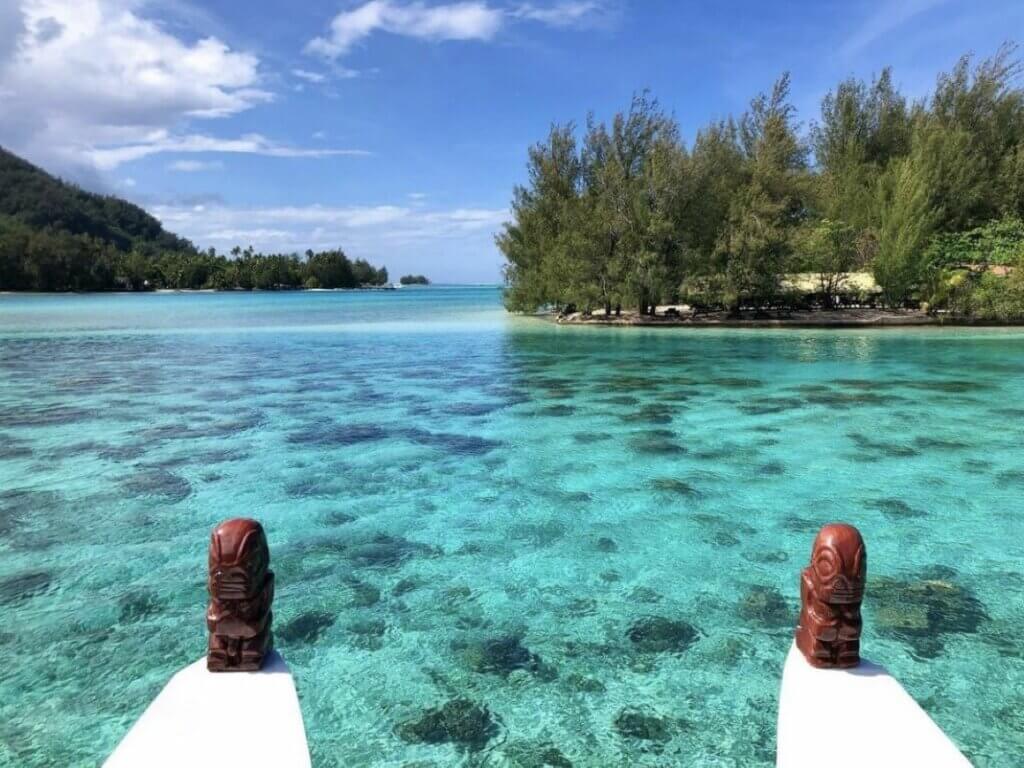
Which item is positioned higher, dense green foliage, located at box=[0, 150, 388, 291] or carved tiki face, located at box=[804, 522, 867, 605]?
dense green foliage, located at box=[0, 150, 388, 291]

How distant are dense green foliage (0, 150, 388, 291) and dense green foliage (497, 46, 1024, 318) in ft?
334

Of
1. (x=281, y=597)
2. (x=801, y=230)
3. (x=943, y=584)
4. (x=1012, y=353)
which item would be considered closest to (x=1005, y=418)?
(x=943, y=584)

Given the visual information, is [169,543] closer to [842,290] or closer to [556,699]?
[556,699]

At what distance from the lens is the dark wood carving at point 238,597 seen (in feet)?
8.10

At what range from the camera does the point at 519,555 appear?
20.2 ft

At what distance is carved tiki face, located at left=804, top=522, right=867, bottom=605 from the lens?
242cm

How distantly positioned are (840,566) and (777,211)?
3230 centimetres

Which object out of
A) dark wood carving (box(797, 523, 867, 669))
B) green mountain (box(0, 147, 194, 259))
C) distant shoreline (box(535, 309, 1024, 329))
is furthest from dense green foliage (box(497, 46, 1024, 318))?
green mountain (box(0, 147, 194, 259))

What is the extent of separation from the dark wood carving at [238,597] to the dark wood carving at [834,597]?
2.12 meters

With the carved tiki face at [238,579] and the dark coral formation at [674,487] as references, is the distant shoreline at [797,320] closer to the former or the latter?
the dark coral formation at [674,487]

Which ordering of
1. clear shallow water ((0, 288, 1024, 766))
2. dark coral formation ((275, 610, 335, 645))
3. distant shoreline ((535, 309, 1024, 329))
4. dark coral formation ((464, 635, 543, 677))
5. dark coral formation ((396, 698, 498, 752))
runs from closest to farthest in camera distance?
dark coral formation ((396, 698, 498, 752)) < clear shallow water ((0, 288, 1024, 766)) < dark coral formation ((464, 635, 543, 677)) < dark coral formation ((275, 610, 335, 645)) < distant shoreline ((535, 309, 1024, 329))

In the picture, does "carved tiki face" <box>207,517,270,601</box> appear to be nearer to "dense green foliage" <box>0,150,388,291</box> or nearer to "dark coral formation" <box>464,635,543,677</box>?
"dark coral formation" <box>464,635,543,677</box>

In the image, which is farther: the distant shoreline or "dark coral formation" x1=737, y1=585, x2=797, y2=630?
the distant shoreline

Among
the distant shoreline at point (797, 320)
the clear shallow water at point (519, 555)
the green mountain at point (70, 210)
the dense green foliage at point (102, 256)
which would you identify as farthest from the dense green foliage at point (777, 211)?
the green mountain at point (70, 210)
